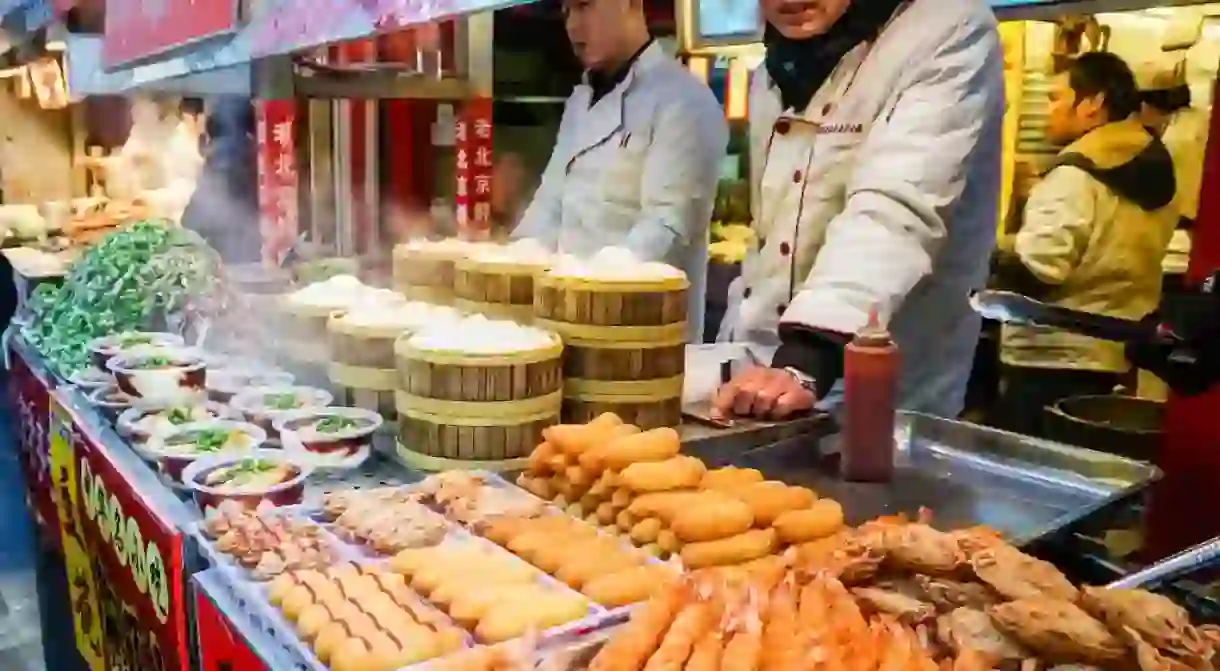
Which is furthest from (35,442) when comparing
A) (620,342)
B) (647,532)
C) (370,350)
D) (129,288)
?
(647,532)

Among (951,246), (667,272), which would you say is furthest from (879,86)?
(667,272)

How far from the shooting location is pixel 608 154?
3553mm

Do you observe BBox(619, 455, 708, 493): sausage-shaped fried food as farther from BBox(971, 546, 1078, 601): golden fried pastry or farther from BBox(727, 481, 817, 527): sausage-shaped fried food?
BBox(971, 546, 1078, 601): golden fried pastry

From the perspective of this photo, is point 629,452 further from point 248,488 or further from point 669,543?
point 248,488

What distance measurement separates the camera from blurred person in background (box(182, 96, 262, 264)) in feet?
13.6

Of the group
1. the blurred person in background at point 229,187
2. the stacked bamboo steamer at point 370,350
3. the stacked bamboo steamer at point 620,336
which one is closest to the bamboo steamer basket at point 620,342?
the stacked bamboo steamer at point 620,336

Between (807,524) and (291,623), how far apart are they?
623 mm

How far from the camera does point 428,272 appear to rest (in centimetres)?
225

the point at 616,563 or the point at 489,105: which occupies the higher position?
the point at 489,105

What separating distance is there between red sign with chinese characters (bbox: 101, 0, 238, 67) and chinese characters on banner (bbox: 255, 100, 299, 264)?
339mm

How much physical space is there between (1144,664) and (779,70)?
1719 mm

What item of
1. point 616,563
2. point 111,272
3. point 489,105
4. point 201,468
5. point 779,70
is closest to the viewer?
point 616,563

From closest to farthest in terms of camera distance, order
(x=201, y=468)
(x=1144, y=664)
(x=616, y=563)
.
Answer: (x=1144, y=664) → (x=616, y=563) → (x=201, y=468)

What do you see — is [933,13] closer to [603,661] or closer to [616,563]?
[616,563]
